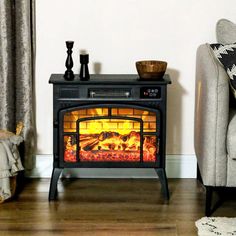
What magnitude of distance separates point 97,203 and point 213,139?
733 mm

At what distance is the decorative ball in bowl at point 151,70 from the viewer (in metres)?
3.48

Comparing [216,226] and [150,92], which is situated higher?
[150,92]

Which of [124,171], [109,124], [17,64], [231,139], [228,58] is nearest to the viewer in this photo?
[231,139]

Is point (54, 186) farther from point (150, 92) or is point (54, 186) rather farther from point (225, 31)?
point (225, 31)

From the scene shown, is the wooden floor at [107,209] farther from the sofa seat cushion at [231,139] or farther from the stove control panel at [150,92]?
the stove control panel at [150,92]

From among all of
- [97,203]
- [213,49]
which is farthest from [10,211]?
[213,49]

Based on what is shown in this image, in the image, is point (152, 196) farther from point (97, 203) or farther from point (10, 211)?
point (10, 211)

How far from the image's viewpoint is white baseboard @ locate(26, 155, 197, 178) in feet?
13.0

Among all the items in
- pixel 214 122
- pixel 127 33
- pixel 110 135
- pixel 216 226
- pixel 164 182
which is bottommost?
pixel 216 226

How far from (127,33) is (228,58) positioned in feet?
2.43

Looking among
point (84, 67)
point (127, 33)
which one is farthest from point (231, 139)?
point (127, 33)

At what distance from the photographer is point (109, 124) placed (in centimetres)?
356

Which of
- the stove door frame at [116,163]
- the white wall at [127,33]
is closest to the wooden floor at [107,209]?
the stove door frame at [116,163]

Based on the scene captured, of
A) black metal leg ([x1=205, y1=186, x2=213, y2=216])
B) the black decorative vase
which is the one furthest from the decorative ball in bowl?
black metal leg ([x1=205, y1=186, x2=213, y2=216])
